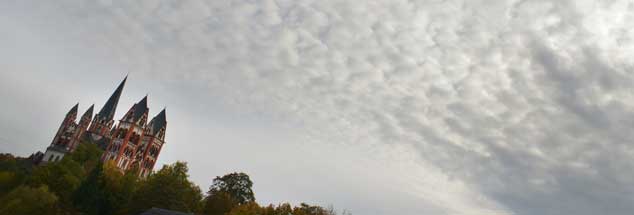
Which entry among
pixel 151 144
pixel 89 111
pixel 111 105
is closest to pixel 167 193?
pixel 151 144

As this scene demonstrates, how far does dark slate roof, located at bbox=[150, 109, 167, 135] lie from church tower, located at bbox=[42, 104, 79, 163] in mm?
28143

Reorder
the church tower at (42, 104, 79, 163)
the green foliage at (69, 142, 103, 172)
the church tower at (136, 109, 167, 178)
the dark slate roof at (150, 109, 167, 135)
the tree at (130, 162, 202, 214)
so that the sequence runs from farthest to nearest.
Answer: the dark slate roof at (150, 109, 167, 135)
the church tower at (42, 104, 79, 163)
the church tower at (136, 109, 167, 178)
the green foliage at (69, 142, 103, 172)
the tree at (130, 162, 202, 214)

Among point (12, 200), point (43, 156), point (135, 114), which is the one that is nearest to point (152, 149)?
point (135, 114)

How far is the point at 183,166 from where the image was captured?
8706 cm

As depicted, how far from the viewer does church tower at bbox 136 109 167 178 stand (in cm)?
14112

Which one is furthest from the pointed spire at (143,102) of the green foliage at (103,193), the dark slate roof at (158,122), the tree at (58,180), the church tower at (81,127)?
the tree at (58,180)

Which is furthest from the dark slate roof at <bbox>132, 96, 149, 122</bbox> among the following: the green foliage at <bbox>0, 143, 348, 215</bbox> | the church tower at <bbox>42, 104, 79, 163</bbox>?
the green foliage at <bbox>0, 143, 348, 215</bbox>

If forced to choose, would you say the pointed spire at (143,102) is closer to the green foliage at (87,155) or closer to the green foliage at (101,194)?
the green foliage at (87,155)

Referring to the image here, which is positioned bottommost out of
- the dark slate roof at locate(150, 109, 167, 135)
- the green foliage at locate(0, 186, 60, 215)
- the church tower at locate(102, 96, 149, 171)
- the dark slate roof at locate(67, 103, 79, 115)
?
the green foliage at locate(0, 186, 60, 215)

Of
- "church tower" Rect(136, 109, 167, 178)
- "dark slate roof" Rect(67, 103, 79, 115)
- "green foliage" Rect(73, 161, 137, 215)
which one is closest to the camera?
"green foliage" Rect(73, 161, 137, 215)

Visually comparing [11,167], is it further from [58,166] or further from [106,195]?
[106,195]

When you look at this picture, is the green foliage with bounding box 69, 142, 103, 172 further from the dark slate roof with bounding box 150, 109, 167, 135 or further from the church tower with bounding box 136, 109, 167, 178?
the dark slate roof with bounding box 150, 109, 167, 135

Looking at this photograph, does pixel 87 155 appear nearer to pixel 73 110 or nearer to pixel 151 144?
pixel 151 144

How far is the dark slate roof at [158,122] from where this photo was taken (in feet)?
480
